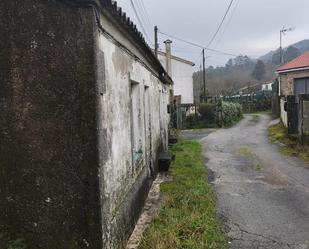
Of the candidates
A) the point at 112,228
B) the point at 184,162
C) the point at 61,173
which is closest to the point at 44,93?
the point at 61,173

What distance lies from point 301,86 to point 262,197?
66.8 ft

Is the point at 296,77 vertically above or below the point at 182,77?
below

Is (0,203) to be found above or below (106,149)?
below

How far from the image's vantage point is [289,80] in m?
28.2

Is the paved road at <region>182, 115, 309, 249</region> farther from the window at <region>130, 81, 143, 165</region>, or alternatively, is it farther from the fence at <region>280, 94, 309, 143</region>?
the window at <region>130, 81, 143, 165</region>

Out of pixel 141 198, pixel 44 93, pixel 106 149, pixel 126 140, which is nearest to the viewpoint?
pixel 44 93

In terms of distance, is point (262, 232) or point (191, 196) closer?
point (262, 232)

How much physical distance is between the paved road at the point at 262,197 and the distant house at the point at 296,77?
40.0ft

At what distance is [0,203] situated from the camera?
Answer: 4586 mm

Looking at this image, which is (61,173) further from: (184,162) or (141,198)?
(184,162)

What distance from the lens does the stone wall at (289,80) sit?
27.0 meters

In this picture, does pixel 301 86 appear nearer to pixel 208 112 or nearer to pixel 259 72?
pixel 208 112

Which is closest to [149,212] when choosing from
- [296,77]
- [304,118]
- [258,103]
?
[304,118]

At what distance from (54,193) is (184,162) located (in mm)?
8849
